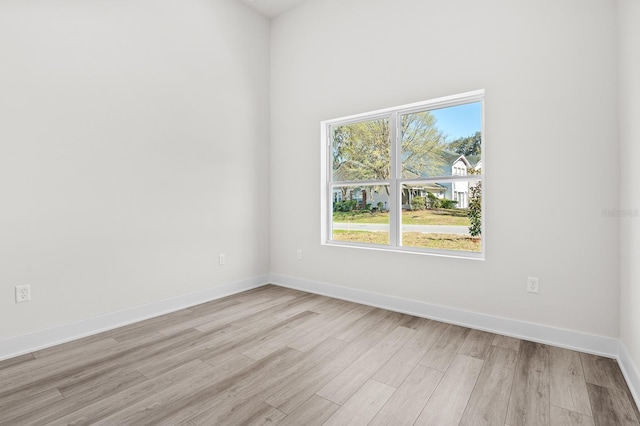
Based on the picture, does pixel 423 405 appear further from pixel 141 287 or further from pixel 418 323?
pixel 141 287

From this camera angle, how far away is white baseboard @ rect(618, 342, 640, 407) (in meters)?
1.76

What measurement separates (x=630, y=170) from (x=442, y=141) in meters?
1.41

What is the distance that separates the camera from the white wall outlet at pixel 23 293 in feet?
7.61

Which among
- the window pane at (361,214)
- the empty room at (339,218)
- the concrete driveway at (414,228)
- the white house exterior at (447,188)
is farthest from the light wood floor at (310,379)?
the white house exterior at (447,188)

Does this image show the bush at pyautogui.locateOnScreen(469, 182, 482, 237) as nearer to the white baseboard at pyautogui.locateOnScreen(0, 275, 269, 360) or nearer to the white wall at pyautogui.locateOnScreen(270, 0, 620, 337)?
the white wall at pyautogui.locateOnScreen(270, 0, 620, 337)

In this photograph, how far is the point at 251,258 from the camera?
4.05m

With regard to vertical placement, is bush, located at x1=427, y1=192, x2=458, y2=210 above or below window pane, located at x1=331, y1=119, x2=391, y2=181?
below

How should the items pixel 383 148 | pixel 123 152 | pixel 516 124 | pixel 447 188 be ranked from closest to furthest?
pixel 516 124 → pixel 123 152 → pixel 447 188 → pixel 383 148

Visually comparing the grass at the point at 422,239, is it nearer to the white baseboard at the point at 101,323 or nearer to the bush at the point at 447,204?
the bush at the point at 447,204

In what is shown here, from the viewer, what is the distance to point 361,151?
3.69m

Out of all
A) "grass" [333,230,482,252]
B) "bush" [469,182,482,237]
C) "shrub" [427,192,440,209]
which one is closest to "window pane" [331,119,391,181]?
"shrub" [427,192,440,209]

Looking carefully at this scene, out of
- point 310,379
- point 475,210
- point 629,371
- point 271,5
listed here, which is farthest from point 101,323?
point 271,5

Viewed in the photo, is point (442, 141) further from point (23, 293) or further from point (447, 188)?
point (23, 293)

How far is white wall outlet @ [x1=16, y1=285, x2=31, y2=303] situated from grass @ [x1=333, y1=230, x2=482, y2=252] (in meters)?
2.80
